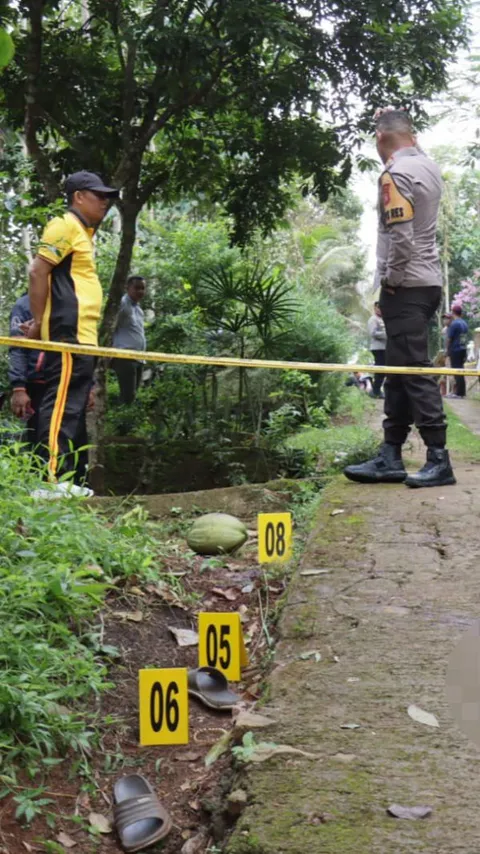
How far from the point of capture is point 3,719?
245 centimetres

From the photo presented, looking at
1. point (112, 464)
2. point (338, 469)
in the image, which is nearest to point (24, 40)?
point (112, 464)

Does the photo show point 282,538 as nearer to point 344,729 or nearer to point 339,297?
point 344,729

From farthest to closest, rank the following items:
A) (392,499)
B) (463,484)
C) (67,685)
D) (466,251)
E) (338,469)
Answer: (466,251) < (338,469) < (463,484) < (392,499) < (67,685)

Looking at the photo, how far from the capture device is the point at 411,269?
17.8 feet

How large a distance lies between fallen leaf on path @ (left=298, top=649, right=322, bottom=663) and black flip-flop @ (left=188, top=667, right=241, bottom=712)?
0.26m

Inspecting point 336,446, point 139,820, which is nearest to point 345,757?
point 139,820

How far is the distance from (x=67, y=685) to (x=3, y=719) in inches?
11.2

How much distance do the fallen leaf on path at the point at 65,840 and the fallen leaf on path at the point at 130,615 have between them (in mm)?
1165

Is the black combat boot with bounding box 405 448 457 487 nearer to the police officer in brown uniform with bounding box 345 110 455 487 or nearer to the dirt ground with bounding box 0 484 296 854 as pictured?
the police officer in brown uniform with bounding box 345 110 455 487

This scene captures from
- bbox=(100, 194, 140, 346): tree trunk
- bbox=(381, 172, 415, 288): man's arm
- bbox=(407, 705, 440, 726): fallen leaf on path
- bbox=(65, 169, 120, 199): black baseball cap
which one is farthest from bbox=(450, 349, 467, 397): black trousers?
bbox=(407, 705, 440, 726): fallen leaf on path

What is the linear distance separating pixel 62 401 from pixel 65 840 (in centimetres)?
301

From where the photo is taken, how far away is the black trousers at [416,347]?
213 inches

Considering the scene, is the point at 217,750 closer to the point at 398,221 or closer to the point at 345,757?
the point at 345,757

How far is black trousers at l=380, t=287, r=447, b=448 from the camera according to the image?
213 inches
